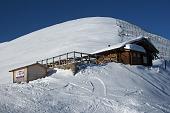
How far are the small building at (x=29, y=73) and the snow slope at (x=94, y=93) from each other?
4.57 feet

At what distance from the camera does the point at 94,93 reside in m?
28.2

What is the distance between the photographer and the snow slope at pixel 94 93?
22795mm

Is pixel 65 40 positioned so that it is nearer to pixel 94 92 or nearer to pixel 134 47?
pixel 134 47

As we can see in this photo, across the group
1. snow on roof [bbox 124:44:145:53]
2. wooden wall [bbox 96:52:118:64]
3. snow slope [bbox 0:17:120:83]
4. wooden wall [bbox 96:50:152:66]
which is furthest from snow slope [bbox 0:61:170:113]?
snow slope [bbox 0:17:120:83]

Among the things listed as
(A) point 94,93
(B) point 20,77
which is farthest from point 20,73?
(A) point 94,93

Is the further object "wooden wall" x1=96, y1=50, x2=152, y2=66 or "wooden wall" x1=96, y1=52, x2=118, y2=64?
"wooden wall" x1=96, y1=50, x2=152, y2=66

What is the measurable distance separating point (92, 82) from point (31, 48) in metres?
56.8

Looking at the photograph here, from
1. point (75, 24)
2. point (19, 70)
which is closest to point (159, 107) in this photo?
point (19, 70)

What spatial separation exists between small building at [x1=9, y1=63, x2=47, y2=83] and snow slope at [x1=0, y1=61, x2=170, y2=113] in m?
1.39

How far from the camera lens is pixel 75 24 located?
106 metres

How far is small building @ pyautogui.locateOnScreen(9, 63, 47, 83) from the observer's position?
3438 cm

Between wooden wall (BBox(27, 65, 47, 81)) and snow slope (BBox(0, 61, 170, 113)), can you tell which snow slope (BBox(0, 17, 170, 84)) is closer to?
wooden wall (BBox(27, 65, 47, 81))

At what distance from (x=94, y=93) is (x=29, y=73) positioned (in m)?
8.64

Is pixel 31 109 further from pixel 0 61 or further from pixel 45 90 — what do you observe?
pixel 0 61
